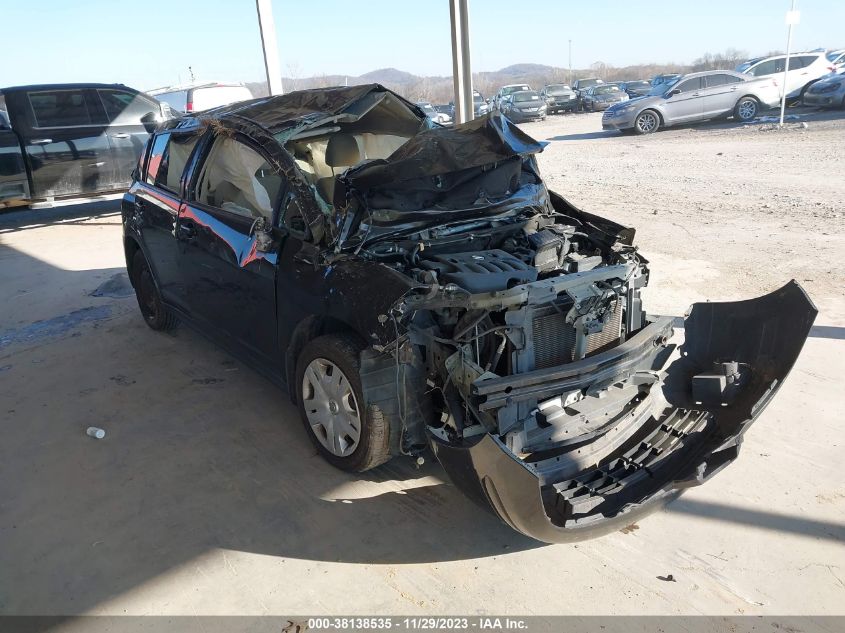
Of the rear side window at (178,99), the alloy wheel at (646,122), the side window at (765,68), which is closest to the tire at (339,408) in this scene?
the rear side window at (178,99)

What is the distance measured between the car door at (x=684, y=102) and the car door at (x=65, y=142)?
13.9 m

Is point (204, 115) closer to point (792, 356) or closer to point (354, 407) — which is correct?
point (354, 407)

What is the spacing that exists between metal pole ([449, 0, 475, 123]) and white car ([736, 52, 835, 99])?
12689 millimetres

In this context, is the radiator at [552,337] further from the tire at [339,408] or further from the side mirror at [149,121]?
the side mirror at [149,121]

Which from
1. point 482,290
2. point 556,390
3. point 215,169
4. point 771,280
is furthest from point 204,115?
point 771,280

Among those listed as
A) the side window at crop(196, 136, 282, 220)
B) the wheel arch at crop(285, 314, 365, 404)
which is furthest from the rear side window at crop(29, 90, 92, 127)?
the wheel arch at crop(285, 314, 365, 404)

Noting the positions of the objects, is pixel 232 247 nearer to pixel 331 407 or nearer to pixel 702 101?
pixel 331 407

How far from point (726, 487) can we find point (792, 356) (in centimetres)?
71

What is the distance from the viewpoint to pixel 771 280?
19.0 feet

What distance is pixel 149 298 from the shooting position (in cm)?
562

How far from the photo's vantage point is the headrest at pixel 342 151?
4.07 metres

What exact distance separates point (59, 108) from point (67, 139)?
21.7 inches

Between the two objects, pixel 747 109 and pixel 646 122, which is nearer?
pixel 747 109

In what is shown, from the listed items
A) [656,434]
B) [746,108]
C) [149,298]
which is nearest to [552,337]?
[656,434]
